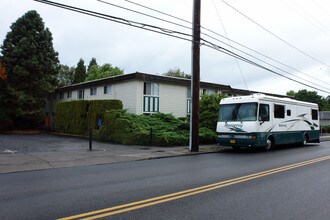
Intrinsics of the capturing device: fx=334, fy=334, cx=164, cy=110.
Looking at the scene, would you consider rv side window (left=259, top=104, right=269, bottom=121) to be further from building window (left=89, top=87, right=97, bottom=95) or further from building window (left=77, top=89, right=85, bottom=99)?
building window (left=77, top=89, right=85, bottom=99)

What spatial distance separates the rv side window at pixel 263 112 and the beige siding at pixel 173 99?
39.2 feet

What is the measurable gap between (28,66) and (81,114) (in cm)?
936

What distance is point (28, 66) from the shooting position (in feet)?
112

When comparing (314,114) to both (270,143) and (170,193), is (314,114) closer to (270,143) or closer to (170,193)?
(270,143)

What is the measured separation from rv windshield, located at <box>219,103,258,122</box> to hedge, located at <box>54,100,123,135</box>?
32.4ft

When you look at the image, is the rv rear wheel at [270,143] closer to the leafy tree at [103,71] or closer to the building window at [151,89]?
the building window at [151,89]

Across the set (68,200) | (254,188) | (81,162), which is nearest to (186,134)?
(81,162)

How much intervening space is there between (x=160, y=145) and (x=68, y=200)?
14.0 meters

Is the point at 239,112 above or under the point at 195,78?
under

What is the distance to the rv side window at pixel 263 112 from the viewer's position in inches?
692

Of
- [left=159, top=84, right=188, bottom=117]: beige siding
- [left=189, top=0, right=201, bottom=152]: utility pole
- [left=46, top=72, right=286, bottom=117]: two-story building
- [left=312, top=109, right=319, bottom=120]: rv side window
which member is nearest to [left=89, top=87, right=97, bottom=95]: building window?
[left=46, top=72, right=286, bottom=117]: two-story building

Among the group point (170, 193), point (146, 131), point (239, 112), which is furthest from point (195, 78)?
point (170, 193)

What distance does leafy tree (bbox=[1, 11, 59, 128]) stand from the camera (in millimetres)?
33938

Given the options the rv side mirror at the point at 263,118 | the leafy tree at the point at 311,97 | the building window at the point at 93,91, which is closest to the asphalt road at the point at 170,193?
the rv side mirror at the point at 263,118
